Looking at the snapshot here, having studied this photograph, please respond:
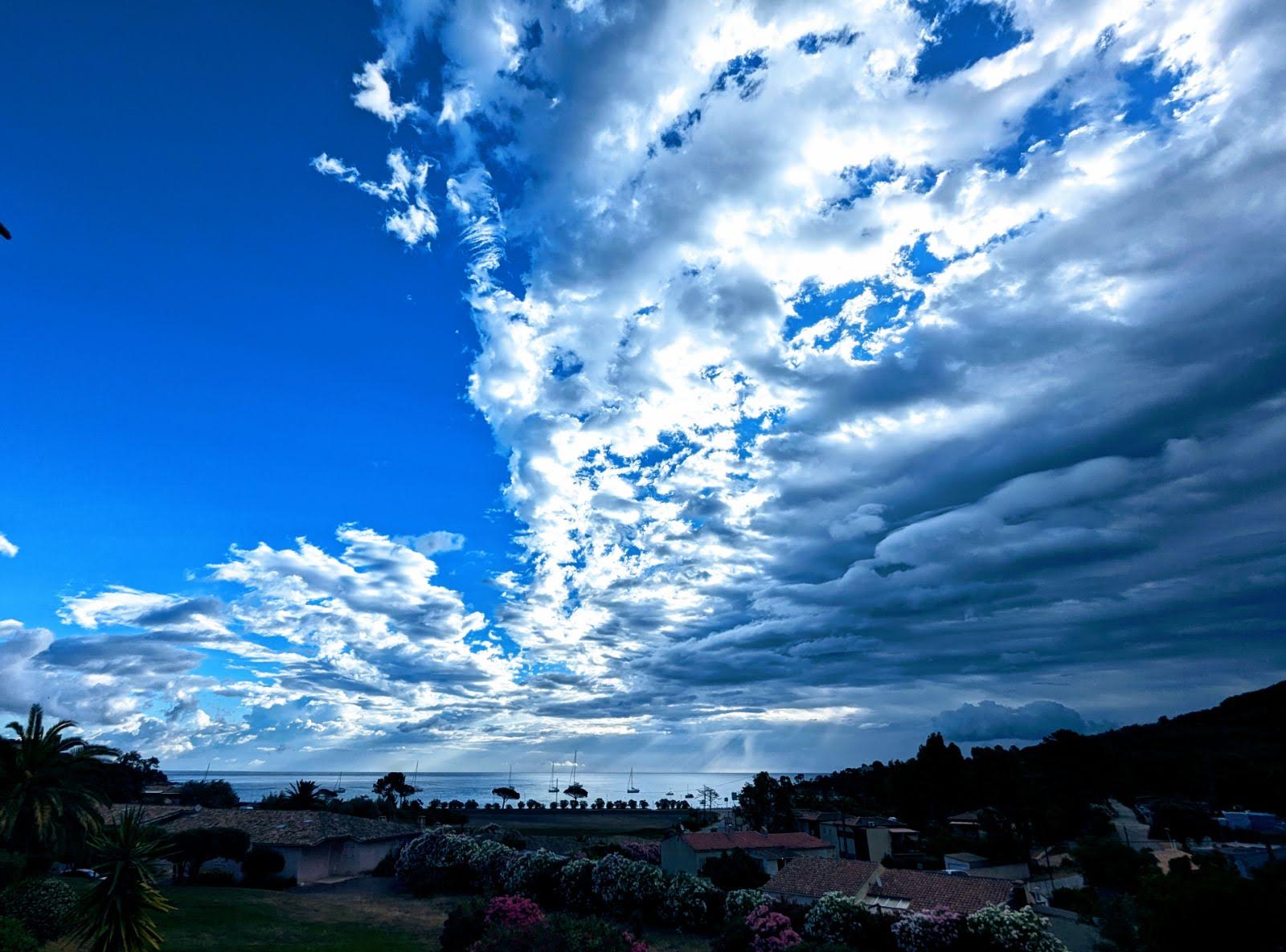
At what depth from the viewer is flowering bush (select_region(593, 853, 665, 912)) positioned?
43531 millimetres

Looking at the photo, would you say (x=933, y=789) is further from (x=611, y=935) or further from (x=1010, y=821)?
(x=611, y=935)

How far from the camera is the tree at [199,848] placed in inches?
2080

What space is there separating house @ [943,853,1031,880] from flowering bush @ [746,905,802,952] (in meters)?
34.2

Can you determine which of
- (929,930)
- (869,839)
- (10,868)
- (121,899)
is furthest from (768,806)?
(121,899)

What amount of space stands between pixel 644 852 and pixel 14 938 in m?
40.9

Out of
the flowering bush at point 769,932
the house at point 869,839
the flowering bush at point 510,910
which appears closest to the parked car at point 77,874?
the flowering bush at point 510,910

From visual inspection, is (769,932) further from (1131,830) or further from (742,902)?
(1131,830)

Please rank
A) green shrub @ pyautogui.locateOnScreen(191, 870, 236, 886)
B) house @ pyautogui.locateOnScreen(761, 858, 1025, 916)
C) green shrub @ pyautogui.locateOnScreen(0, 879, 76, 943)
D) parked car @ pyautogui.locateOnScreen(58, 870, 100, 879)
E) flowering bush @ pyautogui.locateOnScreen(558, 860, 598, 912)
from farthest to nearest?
1. green shrub @ pyautogui.locateOnScreen(191, 870, 236, 886)
2. parked car @ pyautogui.locateOnScreen(58, 870, 100, 879)
3. flowering bush @ pyautogui.locateOnScreen(558, 860, 598, 912)
4. house @ pyautogui.locateOnScreen(761, 858, 1025, 916)
5. green shrub @ pyautogui.locateOnScreen(0, 879, 76, 943)

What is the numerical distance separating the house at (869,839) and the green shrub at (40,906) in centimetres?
5474

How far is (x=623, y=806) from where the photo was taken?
545ft

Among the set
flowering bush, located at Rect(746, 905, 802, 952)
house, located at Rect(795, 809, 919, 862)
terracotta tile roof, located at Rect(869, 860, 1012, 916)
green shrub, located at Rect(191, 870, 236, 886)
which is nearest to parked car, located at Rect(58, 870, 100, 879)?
green shrub, located at Rect(191, 870, 236, 886)

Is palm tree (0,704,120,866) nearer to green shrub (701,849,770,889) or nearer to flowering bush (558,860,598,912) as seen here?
flowering bush (558,860,598,912)

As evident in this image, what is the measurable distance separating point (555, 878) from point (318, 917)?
581 inches

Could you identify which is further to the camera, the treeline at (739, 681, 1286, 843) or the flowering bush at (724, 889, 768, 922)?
the treeline at (739, 681, 1286, 843)
